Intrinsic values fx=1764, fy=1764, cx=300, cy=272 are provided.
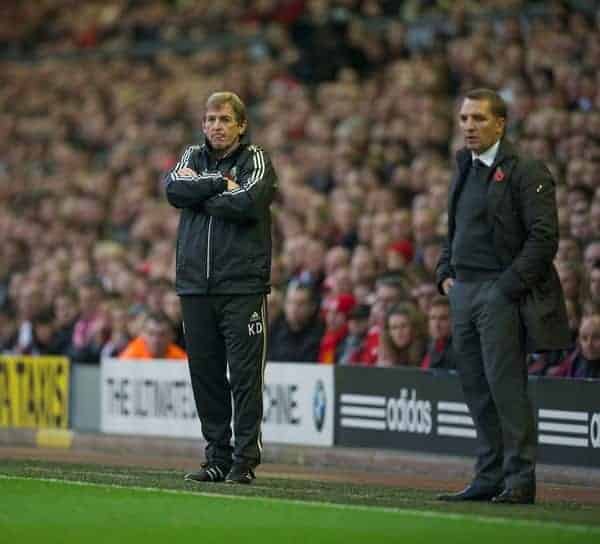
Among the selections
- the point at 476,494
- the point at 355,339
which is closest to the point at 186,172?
the point at 476,494

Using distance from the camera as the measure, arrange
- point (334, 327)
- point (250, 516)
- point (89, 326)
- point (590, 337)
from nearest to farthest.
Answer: point (250, 516)
point (590, 337)
point (334, 327)
point (89, 326)

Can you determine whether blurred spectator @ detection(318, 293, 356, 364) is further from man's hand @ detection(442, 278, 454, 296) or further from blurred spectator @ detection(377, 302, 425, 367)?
man's hand @ detection(442, 278, 454, 296)

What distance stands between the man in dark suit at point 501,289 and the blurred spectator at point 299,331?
6.32 meters

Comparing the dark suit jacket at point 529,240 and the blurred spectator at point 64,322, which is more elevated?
the dark suit jacket at point 529,240

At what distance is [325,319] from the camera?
53.8ft

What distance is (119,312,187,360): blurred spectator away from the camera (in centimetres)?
1692

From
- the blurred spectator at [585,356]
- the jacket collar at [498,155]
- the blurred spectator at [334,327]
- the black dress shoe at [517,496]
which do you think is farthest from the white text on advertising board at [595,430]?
the blurred spectator at [334,327]

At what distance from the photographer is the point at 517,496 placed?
9.62 meters

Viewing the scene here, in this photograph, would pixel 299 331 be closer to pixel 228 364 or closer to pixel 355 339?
pixel 355 339

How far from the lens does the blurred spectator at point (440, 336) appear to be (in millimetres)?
14094

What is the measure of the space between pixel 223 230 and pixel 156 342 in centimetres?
660

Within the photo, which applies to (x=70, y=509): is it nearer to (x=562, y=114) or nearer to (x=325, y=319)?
(x=325, y=319)

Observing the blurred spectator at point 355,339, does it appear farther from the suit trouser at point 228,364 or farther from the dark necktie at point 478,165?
the dark necktie at point 478,165

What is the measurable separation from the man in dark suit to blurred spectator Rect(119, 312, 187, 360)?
7.21m
